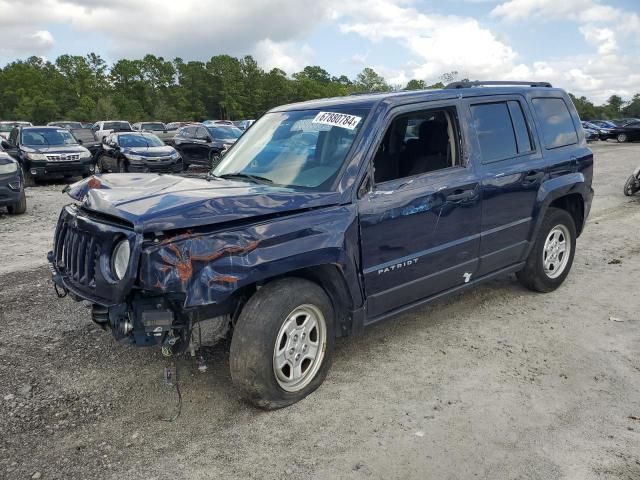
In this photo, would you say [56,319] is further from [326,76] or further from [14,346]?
[326,76]

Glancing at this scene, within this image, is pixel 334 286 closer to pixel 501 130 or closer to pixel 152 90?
pixel 501 130

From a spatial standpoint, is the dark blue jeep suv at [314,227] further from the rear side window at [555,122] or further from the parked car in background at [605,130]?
the parked car in background at [605,130]

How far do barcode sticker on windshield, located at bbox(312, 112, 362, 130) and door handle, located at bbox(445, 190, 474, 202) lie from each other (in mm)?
910

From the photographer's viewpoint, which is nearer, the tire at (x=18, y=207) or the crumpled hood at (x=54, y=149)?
the tire at (x=18, y=207)

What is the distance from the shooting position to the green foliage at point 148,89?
2768 inches

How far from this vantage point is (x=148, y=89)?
8562 centimetres

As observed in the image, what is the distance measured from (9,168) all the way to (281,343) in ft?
28.1

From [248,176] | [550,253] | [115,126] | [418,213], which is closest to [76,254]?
[248,176]

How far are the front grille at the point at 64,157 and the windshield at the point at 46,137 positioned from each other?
859mm

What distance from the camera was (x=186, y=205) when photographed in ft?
9.63

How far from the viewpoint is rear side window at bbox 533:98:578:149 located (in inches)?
201

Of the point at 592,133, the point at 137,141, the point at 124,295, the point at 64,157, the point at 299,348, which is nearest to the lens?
the point at 124,295

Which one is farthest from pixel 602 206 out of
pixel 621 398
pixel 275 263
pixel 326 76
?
pixel 326 76

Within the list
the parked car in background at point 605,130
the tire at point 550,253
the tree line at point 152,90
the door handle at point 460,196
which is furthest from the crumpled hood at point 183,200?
the tree line at point 152,90
